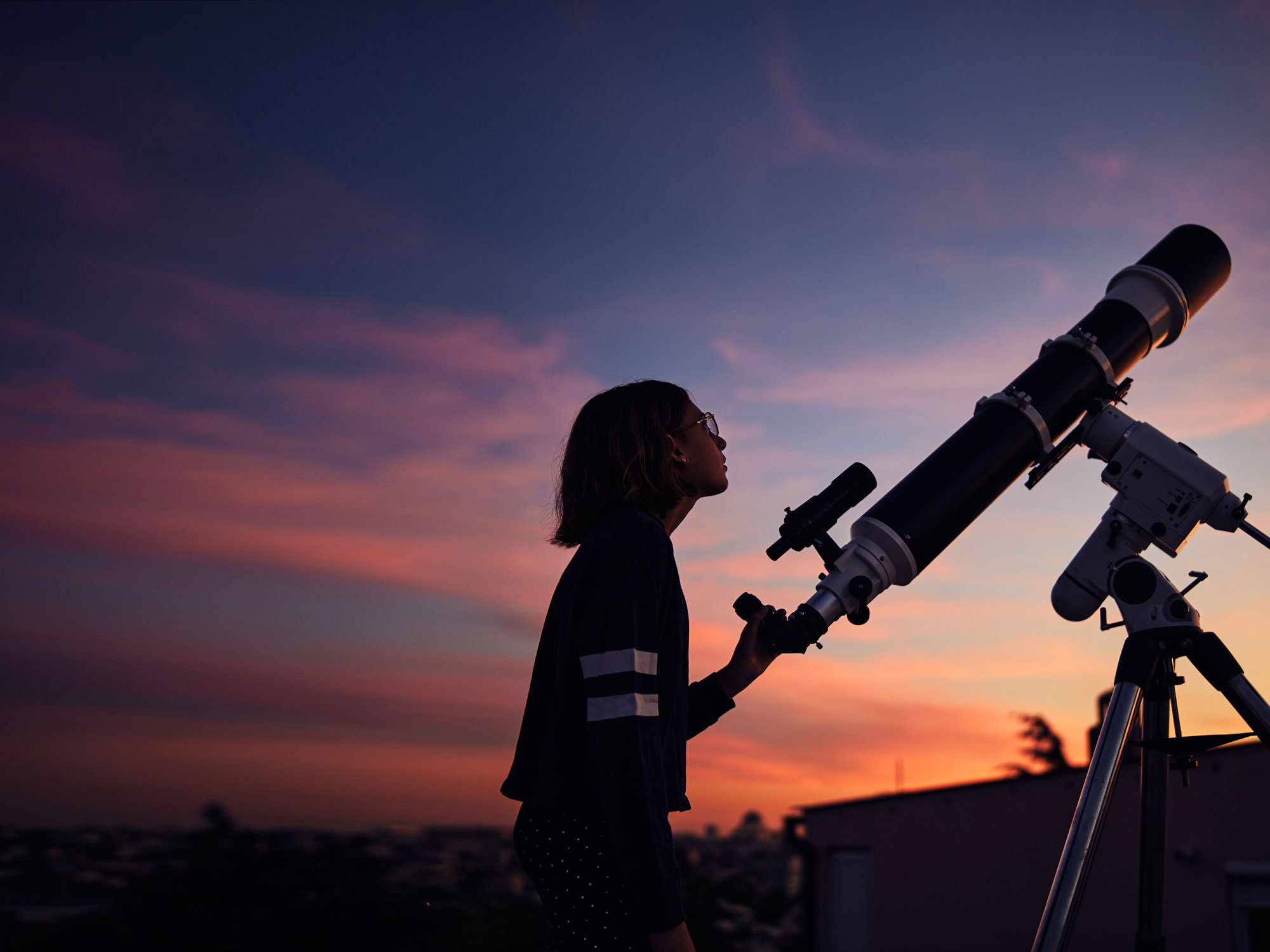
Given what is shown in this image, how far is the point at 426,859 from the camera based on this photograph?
5.22 meters

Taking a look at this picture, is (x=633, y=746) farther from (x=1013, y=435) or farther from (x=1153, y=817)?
(x=1013, y=435)

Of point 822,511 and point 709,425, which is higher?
point 709,425

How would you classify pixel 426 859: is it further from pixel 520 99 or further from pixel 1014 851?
pixel 1014 851

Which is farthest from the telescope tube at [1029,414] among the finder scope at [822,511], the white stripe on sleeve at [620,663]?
the white stripe on sleeve at [620,663]

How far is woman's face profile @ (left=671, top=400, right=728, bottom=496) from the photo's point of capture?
2.14 meters

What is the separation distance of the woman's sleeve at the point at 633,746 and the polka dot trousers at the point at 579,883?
4.5 inches

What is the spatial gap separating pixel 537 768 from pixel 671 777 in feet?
0.89

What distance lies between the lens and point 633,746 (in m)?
1.51

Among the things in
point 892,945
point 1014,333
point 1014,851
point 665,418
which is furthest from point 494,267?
point 892,945

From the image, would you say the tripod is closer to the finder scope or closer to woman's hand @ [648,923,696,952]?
the finder scope

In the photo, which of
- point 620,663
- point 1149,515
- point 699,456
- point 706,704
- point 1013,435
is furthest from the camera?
point 1013,435

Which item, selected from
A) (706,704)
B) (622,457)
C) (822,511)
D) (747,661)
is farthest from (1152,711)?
(622,457)

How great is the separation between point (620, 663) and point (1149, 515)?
227 cm

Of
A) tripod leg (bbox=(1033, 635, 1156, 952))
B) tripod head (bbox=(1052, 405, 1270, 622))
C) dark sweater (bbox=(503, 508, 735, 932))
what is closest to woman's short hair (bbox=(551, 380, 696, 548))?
dark sweater (bbox=(503, 508, 735, 932))
